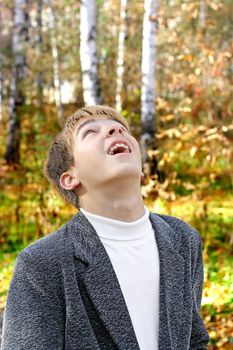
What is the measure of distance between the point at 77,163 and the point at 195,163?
8.50 m

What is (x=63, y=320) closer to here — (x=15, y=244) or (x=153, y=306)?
(x=153, y=306)

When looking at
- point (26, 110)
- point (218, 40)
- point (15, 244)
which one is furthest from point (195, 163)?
point (218, 40)

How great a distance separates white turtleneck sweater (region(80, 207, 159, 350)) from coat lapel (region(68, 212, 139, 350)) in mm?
34

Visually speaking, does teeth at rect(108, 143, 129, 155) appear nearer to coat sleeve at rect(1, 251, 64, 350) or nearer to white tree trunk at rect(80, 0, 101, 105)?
coat sleeve at rect(1, 251, 64, 350)

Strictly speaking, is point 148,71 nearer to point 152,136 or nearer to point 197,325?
point 152,136

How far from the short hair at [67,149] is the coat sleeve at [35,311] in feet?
0.93

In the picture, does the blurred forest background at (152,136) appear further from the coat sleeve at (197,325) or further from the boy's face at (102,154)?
the coat sleeve at (197,325)

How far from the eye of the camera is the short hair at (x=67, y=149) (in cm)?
180

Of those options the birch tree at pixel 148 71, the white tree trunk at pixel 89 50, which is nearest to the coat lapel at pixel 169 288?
the white tree trunk at pixel 89 50

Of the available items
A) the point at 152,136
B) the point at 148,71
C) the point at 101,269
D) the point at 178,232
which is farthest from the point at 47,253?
the point at 148,71

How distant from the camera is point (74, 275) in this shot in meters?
1.60

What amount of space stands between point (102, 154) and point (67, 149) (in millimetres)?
166

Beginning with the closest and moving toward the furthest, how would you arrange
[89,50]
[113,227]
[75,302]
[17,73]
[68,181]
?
[75,302] < [113,227] < [68,181] < [89,50] < [17,73]

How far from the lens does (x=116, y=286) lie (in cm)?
162
